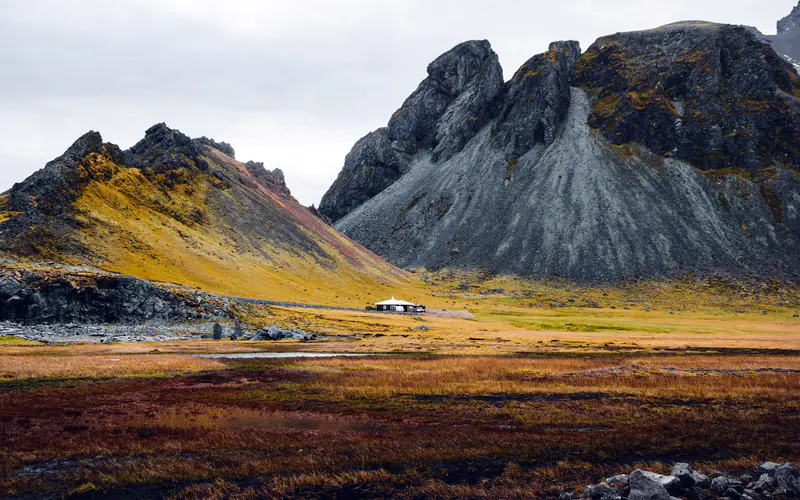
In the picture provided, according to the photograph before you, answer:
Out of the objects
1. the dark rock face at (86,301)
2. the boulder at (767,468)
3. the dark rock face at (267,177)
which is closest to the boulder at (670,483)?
the boulder at (767,468)

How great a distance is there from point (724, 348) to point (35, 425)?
64.0 metres

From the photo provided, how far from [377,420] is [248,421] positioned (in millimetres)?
5896

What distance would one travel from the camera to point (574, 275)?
16475cm

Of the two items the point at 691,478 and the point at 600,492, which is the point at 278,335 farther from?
the point at 691,478

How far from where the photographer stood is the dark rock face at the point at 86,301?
6138cm

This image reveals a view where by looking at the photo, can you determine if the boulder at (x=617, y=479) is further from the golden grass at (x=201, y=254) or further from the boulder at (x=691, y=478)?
the golden grass at (x=201, y=254)

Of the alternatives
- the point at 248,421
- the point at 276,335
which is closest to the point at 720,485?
the point at 248,421

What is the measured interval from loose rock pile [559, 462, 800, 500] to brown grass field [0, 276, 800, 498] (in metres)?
1.21

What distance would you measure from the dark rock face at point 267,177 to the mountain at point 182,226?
679mm

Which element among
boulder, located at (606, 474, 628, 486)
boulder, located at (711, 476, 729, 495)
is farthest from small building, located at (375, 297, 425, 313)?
boulder, located at (711, 476, 729, 495)

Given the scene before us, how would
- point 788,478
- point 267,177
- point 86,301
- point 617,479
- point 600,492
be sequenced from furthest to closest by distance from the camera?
1. point 267,177
2. point 86,301
3. point 617,479
4. point 788,478
5. point 600,492

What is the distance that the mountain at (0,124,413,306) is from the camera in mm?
91375

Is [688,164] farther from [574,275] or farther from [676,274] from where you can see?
[574,275]

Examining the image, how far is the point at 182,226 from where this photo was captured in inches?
4791
